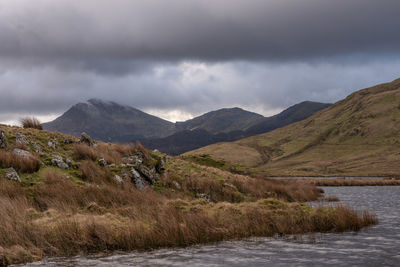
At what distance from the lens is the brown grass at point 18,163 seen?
2371 cm

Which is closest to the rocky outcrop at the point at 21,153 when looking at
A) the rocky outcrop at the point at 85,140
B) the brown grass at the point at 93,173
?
the brown grass at the point at 93,173

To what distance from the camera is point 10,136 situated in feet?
93.8

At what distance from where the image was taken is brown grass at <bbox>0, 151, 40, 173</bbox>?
23712mm

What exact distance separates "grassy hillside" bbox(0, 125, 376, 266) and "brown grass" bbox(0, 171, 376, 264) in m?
0.05

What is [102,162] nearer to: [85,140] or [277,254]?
[85,140]

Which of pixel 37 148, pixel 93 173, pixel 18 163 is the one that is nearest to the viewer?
Answer: pixel 18 163

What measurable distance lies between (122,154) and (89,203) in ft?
41.4

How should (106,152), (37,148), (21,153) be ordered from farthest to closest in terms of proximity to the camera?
(106,152) < (37,148) < (21,153)

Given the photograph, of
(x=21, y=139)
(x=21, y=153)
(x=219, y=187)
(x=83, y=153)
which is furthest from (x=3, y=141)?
(x=219, y=187)

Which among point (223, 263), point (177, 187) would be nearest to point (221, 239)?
point (223, 263)

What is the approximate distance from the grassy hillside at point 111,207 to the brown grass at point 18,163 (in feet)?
0.19

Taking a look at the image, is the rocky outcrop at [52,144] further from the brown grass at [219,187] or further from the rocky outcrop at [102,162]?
the brown grass at [219,187]

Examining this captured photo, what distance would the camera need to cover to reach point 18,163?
950 inches

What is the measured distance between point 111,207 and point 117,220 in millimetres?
4021
